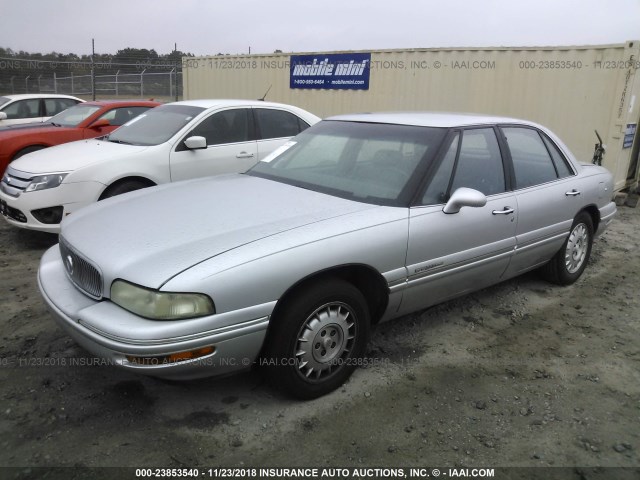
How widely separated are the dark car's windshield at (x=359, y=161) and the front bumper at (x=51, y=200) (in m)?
2.15

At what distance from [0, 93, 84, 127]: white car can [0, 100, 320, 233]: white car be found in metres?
5.76

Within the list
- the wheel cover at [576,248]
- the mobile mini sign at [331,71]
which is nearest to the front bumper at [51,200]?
the wheel cover at [576,248]

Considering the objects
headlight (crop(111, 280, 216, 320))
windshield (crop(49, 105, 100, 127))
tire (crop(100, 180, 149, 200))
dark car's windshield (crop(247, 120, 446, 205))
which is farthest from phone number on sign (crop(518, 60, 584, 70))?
headlight (crop(111, 280, 216, 320))

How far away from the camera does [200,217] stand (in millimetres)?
3016

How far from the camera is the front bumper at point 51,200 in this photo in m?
5.13

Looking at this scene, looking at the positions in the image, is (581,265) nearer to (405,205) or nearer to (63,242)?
(405,205)

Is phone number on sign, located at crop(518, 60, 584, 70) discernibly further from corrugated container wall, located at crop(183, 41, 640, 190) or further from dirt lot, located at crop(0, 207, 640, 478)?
dirt lot, located at crop(0, 207, 640, 478)

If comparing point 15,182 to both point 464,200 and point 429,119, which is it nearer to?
point 429,119

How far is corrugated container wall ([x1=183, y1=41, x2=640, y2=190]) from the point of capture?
8.20 m

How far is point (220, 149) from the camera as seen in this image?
6.02 m

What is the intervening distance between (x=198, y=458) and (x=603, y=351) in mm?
2857

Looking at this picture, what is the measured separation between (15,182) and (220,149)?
2.16 metres

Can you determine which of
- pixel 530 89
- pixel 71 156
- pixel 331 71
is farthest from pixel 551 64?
pixel 71 156

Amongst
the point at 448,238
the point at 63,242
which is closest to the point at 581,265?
the point at 448,238
